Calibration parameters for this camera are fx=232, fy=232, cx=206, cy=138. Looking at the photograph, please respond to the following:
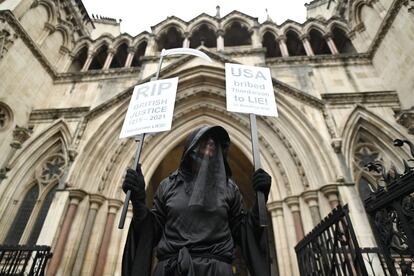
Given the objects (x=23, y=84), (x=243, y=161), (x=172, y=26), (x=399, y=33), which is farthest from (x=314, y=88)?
(x=23, y=84)

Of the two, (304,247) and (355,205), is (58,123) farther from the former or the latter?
(355,205)

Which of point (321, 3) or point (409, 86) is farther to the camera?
point (321, 3)

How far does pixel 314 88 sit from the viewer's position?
801 centimetres

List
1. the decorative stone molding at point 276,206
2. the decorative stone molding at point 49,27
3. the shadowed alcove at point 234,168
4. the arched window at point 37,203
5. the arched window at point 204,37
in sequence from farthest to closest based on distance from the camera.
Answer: the arched window at point 204,37 → the decorative stone molding at point 49,27 → the shadowed alcove at point 234,168 → the arched window at point 37,203 → the decorative stone molding at point 276,206

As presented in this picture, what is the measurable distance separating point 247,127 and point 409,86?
4.94 meters

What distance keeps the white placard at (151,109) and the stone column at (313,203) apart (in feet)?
15.4

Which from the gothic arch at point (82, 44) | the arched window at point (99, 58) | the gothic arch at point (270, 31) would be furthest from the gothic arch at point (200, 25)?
the gothic arch at point (82, 44)

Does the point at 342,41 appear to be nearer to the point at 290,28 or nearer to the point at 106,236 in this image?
the point at 290,28

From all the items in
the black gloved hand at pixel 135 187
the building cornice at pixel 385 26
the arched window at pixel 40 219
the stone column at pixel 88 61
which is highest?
the stone column at pixel 88 61

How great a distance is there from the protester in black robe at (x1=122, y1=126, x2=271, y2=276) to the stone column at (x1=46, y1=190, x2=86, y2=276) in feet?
16.2

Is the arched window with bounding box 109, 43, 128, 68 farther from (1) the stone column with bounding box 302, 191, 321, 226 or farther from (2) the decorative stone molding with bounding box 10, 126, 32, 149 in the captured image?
(1) the stone column with bounding box 302, 191, 321, 226

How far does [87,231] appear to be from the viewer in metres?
5.97

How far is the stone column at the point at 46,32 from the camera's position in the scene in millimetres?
9820

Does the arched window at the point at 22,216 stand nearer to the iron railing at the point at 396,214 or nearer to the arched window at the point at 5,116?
the arched window at the point at 5,116
